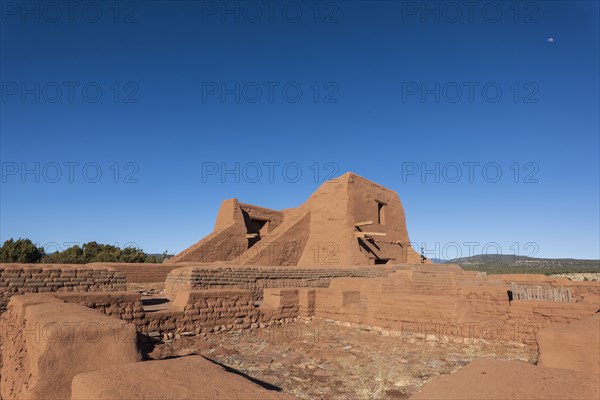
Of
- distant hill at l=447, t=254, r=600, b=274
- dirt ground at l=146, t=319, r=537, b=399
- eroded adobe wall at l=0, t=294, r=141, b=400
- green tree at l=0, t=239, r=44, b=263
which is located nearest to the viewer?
eroded adobe wall at l=0, t=294, r=141, b=400

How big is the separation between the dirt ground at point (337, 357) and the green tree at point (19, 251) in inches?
851

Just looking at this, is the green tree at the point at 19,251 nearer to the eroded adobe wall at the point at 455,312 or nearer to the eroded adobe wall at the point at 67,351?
the eroded adobe wall at the point at 455,312

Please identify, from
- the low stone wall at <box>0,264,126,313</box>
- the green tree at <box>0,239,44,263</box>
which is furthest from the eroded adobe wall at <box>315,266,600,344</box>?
the green tree at <box>0,239,44,263</box>

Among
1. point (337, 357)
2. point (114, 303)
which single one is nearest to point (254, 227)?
point (114, 303)

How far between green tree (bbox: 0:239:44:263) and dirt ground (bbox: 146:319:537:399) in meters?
21.6

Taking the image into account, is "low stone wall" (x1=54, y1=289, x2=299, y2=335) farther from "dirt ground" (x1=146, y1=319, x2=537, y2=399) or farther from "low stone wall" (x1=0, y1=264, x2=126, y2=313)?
"low stone wall" (x1=0, y1=264, x2=126, y2=313)

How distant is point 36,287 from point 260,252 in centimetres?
1057

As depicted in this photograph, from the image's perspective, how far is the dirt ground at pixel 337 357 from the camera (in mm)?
4965

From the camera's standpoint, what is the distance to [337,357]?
20.9 feet

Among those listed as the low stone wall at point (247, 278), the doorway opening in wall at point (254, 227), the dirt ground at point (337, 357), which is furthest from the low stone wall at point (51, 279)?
the doorway opening in wall at point (254, 227)

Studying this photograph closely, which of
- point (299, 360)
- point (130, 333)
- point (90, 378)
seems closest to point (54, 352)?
point (130, 333)

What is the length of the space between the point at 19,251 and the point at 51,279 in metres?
19.9

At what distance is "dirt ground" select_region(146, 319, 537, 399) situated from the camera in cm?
496

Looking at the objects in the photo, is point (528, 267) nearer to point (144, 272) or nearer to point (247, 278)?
point (247, 278)
